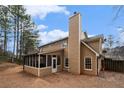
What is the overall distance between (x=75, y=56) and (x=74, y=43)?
23.7 inches

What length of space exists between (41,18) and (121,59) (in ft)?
14.6

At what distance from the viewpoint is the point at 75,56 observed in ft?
28.7

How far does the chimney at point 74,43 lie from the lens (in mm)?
8383

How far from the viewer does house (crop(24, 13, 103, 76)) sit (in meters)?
8.30

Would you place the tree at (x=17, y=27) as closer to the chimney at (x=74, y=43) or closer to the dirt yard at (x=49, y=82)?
the dirt yard at (x=49, y=82)

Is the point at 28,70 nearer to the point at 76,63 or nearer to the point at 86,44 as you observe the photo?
the point at 76,63

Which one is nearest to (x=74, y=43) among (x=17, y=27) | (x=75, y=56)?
(x=75, y=56)

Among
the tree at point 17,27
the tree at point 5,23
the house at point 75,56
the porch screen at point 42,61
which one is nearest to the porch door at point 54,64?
the house at point 75,56

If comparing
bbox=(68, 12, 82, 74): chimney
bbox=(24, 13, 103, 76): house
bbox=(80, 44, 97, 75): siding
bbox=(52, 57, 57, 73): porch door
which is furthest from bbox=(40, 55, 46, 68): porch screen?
bbox=(80, 44, 97, 75): siding

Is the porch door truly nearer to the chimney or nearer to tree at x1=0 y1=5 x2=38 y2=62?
the chimney

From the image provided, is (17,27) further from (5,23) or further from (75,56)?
(75,56)
